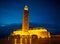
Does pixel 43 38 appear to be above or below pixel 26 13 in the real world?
below

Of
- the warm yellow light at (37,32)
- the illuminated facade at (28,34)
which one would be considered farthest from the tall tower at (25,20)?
the warm yellow light at (37,32)

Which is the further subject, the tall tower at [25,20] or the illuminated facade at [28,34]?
the tall tower at [25,20]

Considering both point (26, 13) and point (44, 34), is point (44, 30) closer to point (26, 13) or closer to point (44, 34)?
point (44, 34)

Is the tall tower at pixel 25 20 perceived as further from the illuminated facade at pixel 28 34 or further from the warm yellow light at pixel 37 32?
the warm yellow light at pixel 37 32

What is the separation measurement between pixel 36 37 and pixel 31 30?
2.15 ft

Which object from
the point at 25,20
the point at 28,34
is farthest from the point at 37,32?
the point at 25,20

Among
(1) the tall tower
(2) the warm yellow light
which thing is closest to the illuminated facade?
(2) the warm yellow light

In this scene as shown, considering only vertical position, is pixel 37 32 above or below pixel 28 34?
above

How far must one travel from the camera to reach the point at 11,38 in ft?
59.5

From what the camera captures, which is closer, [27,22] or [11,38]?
[11,38]

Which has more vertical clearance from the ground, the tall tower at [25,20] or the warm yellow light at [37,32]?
the tall tower at [25,20]

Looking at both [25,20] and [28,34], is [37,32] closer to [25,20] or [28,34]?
[28,34]

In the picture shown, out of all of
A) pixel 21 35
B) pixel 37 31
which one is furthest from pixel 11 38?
pixel 37 31

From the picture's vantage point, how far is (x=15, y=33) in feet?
57.2
